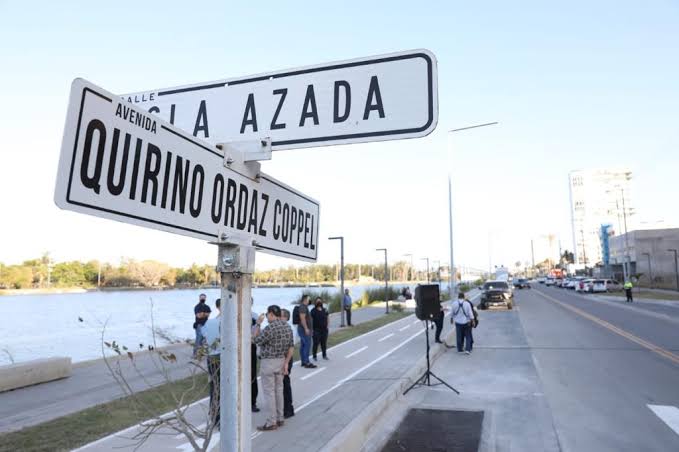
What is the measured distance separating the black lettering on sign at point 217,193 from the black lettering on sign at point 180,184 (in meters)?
0.15

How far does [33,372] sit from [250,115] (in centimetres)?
1071

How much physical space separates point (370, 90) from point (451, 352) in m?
13.4

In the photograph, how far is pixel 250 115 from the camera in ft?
7.47

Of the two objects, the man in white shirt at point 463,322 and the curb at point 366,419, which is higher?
the man in white shirt at point 463,322

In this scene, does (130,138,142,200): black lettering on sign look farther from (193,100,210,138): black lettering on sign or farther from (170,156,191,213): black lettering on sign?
(193,100,210,138): black lettering on sign

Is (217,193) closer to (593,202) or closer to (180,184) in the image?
(180,184)

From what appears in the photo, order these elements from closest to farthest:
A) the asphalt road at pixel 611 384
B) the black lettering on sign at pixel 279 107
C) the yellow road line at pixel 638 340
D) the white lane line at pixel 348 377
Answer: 1. the black lettering on sign at pixel 279 107
2. the asphalt road at pixel 611 384
3. the white lane line at pixel 348 377
4. the yellow road line at pixel 638 340

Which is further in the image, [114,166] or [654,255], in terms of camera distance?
[654,255]

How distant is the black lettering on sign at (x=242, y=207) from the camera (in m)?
2.02

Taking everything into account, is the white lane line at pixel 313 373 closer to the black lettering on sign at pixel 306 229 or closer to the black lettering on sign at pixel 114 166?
the black lettering on sign at pixel 306 229

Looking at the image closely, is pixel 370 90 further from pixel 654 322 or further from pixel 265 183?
pixel 654 322

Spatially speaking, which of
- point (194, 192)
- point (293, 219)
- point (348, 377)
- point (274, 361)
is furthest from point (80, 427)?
point (194, 192)

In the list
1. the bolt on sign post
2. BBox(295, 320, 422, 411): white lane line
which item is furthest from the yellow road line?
the bolt on sign post

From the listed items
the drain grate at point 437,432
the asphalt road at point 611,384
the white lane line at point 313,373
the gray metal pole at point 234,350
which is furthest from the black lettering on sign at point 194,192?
the white lane line at point 313,373
